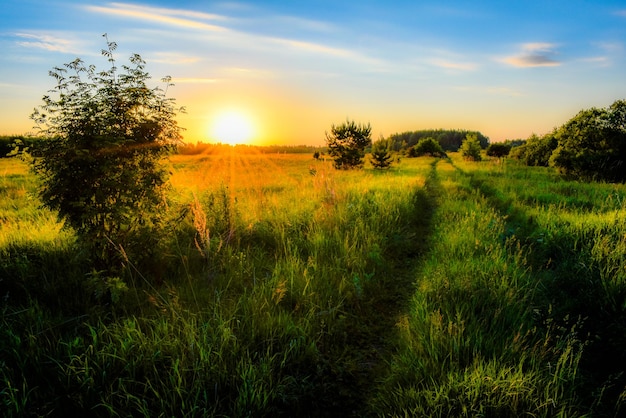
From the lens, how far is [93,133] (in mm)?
3744

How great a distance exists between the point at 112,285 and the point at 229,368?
1.80 metres

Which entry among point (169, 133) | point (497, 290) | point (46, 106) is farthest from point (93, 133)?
point (497, 290)

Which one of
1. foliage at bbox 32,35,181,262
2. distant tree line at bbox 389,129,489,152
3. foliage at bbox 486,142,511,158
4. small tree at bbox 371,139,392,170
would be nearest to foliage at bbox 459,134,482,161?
foliage at bbox 486,142,511,158

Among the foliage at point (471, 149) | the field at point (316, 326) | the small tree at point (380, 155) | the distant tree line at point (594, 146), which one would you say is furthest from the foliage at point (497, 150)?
the field at point (316, 326)

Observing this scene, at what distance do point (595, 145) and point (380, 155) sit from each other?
52.4 feet

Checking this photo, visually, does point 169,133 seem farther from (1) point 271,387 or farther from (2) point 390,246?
(2) point 390,246

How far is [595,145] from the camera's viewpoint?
51.7 ft

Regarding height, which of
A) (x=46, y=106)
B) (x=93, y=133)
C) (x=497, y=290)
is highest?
(x=46, y=106)

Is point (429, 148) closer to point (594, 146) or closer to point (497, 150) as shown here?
point (497, 150)

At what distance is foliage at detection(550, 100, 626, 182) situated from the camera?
49.1ft

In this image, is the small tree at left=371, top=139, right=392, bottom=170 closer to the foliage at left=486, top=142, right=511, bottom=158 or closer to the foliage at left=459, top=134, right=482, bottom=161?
the foliage at left=459, top=134, right=482, bottom=161

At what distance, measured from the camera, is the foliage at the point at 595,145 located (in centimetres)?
1495

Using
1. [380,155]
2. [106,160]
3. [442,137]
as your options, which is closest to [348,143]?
[380,155]

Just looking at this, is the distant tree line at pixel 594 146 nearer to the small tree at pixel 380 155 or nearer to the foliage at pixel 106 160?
the small tree at pixel 380 155
